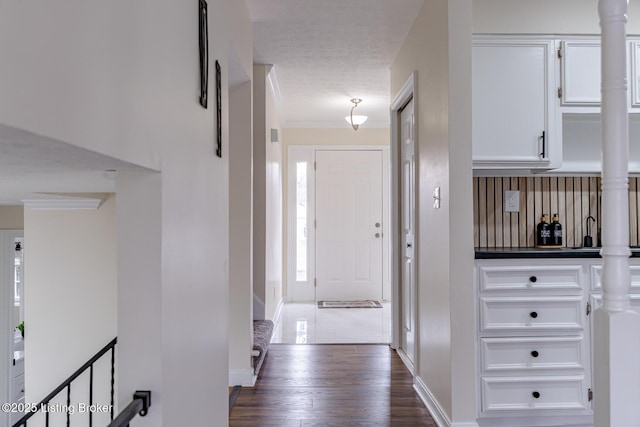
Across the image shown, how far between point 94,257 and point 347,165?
4.30m

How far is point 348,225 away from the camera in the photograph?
22.0 feet

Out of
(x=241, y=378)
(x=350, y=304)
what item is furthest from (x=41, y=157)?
(x=350, y=304)

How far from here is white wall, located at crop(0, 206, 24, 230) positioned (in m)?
4.41

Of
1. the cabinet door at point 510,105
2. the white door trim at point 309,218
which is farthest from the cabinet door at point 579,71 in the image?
the white door trim at point 309,218

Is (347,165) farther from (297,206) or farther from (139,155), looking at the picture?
(139,155)

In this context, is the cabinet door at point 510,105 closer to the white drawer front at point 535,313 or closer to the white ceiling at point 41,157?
the white drawer front at point 535,313

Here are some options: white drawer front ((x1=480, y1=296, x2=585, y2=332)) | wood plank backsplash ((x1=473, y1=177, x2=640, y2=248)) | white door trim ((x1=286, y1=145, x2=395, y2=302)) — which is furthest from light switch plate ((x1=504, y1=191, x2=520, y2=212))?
white door trim ((x1=286, y1=145, x2=395, y2=302))

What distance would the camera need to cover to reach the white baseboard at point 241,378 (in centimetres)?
316

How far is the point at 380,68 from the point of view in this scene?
4230 mm

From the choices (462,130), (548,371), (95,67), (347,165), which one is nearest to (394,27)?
→ (462,130)

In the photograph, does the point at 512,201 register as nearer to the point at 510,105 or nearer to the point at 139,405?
the point at 510,105

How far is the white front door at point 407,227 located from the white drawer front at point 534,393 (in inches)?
41.3

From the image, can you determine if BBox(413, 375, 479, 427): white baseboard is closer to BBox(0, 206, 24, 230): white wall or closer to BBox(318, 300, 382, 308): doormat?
BBox(318, 300, 382, 308): doormat

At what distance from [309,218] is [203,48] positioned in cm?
494
